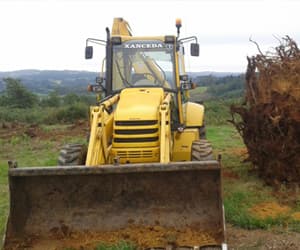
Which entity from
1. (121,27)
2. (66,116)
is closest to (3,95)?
(66,116)

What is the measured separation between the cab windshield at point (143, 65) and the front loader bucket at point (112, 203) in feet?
8.45

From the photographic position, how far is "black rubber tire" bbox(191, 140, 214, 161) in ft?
23.2

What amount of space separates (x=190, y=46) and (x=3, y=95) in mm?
28637

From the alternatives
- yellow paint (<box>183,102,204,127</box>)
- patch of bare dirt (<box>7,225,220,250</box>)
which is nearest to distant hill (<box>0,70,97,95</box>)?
yellow paint (<box>183,102,204,127</box>)

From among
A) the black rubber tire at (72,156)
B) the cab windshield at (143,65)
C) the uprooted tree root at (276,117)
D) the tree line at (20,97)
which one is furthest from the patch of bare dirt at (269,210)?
the tree line at (20,97)

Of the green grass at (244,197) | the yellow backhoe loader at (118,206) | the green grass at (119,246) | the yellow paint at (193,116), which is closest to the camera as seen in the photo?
the green grass at (119,246)

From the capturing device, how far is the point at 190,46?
8438 millimetres

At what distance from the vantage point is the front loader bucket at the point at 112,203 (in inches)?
229

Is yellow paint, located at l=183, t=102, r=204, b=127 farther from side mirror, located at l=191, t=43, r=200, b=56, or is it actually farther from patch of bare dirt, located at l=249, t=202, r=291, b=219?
patch of bare dirt, located at l=249, t=202, r=291, b=219

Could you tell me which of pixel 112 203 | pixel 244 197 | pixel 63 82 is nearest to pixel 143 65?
pixel 244 197

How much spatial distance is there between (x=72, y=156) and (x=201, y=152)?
1.83 m

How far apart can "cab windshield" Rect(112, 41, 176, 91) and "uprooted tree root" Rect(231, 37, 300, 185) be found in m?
1.64

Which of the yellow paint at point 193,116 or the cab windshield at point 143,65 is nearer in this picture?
the cab windshield at point 143,65

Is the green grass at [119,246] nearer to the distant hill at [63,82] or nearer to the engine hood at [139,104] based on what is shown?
the engine hood at [139,104]
